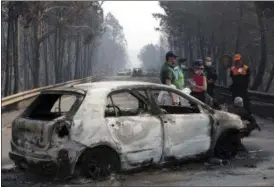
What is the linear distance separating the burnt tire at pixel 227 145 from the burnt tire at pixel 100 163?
2.15 metres

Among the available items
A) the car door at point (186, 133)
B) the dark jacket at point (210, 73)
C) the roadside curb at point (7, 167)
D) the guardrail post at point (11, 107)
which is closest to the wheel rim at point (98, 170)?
the car door at point (186, 133)

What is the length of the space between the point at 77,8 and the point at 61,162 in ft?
103

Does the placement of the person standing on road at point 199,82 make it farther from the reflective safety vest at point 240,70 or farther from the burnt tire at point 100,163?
the burnt tire at point 100,163

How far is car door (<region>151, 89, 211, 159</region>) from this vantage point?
24.6ft

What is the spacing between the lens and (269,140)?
10.6 meters

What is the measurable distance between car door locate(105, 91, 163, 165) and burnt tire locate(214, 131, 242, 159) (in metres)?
1.43

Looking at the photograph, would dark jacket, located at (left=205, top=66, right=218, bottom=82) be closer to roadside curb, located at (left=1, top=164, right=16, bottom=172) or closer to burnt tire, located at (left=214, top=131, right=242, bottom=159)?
burnt tire, located at (left=214, top=131, right=242, bottom=159)

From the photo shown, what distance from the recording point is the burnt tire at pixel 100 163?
6.71 m

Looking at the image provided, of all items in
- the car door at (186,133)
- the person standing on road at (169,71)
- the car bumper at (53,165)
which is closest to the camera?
the car bumper at (53,165)

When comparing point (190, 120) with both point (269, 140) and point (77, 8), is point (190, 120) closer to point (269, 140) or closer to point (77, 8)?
point (269, 140)

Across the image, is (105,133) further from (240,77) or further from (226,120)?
(240,77)

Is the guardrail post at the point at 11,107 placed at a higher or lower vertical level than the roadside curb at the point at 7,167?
lower

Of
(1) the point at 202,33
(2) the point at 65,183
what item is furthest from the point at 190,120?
(1) the point at 202,33

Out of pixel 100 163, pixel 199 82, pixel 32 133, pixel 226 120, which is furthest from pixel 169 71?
pixel 32 133
